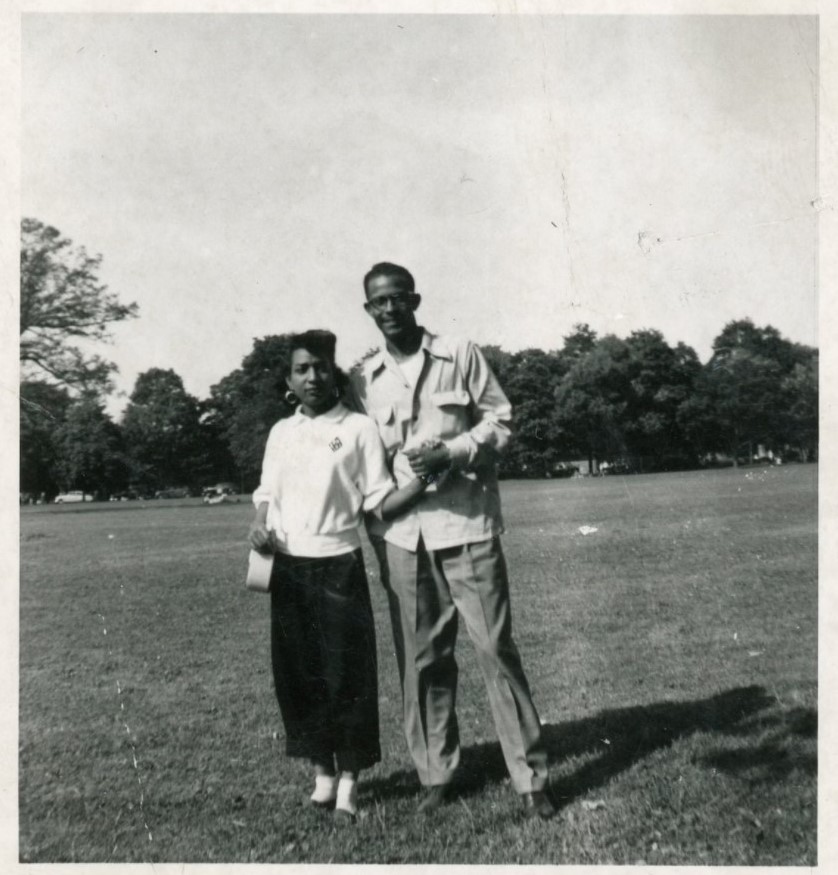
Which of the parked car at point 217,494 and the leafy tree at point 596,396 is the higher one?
the leafy tree at point 596,396

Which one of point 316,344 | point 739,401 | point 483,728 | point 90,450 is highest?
point 739,401

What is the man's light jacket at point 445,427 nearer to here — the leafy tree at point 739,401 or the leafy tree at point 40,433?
the leafy tree at point 40,433

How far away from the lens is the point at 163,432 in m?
8.81

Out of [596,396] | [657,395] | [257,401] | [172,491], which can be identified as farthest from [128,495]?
[657,395]

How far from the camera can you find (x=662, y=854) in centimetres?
318

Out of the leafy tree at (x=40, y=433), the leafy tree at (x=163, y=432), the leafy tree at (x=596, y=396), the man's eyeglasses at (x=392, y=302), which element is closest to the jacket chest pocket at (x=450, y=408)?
the man's eyeglasses at (x=392, y=302)

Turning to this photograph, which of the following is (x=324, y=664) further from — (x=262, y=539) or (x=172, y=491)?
(x=172, y=491)

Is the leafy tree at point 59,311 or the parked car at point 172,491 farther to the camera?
the parked car at point 172,491

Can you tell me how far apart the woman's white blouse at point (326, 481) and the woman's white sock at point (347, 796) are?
0.98 meters

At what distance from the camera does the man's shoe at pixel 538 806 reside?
3326 millimetres

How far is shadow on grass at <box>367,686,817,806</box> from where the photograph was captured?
367cm

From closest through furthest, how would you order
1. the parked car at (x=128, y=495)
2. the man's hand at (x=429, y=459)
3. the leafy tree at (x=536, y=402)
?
the man's hand at (x=429, y=459), the leafy tree at (x=536, y=402), the parked car at (x=128, y=495)

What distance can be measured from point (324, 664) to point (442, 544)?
0.72 meters

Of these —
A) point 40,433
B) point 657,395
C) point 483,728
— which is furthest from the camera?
point 657,395
